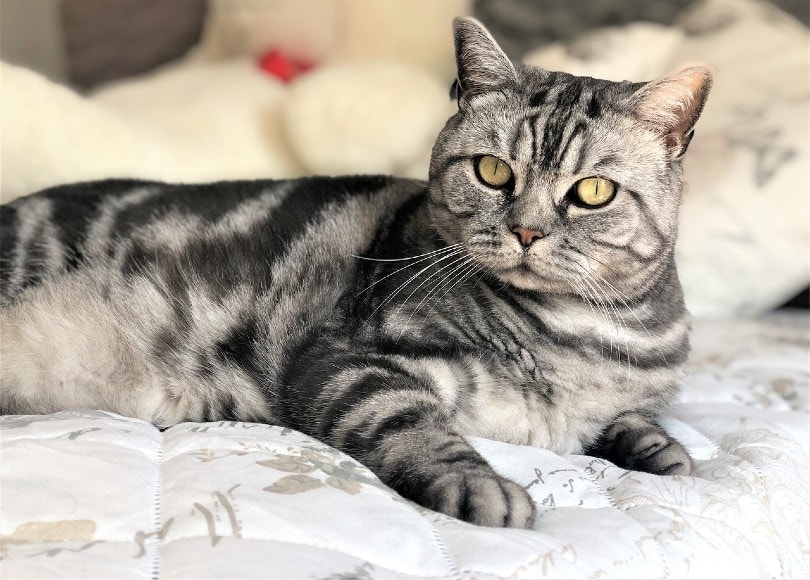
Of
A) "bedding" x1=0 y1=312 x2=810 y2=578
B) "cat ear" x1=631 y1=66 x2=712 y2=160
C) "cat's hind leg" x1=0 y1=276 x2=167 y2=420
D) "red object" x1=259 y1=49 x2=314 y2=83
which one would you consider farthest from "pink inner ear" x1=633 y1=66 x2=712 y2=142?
"red object" x1=259 y1=49 x2=314 y2=83

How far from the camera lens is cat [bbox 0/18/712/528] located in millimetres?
863

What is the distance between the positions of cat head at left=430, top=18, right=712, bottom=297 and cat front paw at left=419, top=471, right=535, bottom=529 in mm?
264

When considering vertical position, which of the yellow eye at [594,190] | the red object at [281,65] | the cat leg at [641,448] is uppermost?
the red object at [281,65]

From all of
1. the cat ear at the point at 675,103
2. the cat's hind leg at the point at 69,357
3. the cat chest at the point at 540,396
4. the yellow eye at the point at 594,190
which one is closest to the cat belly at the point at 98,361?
the cat's hind leg at the point at 69,357

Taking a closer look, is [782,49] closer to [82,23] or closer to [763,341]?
[763,341]

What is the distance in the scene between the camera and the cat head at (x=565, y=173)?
86 centimetres

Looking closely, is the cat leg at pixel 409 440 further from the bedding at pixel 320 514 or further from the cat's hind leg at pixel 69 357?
the cat's hind leg at pixel 69 357

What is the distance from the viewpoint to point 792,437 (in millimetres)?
1006

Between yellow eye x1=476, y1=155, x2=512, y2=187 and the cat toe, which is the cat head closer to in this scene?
yellow eye x1=476, y1=155, x2=512, y2=187

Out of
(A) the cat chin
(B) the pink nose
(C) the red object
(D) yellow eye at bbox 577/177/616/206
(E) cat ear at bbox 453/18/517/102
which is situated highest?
(E) cat ear at bbox 453/18/517/102

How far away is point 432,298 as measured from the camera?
957 mm

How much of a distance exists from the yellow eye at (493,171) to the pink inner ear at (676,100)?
6.6 inches

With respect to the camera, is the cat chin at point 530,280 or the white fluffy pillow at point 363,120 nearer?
the cat chin at point 530,280

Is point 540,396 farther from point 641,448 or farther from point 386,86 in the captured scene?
point 386,86
